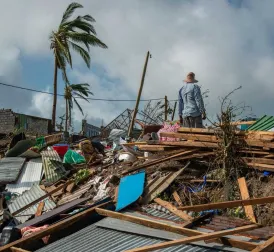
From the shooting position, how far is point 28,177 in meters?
9.74

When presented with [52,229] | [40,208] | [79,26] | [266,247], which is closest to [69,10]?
[79,26]

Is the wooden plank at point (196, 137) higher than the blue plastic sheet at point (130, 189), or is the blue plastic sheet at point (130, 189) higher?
the wooden plank at point (196, 137)

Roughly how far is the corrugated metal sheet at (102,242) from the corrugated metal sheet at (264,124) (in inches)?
158

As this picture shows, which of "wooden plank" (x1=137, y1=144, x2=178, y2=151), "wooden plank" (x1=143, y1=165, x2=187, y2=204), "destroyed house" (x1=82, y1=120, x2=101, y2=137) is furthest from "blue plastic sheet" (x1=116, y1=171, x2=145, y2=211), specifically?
"destroyed house" (x1=82, y1=120, x2=101, y2=137)

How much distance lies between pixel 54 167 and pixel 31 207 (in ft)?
6.34

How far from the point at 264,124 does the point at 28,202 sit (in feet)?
16.4

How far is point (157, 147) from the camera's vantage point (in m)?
7.68

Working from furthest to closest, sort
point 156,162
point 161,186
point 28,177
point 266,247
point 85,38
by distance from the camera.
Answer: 1. point 85,38
2. point 28,177
3. point 156,162
4. point 161,186
5. point 266,247

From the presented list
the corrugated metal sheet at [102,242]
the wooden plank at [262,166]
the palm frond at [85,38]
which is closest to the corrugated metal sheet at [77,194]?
the corrugated metal sheet at [102,242]

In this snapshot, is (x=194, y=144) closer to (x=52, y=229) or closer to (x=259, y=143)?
(x=259, y=143)

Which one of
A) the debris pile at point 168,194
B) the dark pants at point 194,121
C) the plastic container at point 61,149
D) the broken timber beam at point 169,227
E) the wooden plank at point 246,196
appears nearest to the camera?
the broken timber beam at point 169,227

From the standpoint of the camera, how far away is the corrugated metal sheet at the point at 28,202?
7.54m

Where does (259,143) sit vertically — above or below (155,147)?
above

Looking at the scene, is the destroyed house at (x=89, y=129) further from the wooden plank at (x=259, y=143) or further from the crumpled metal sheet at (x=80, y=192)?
the wooden plank at (x=259, y=143)
